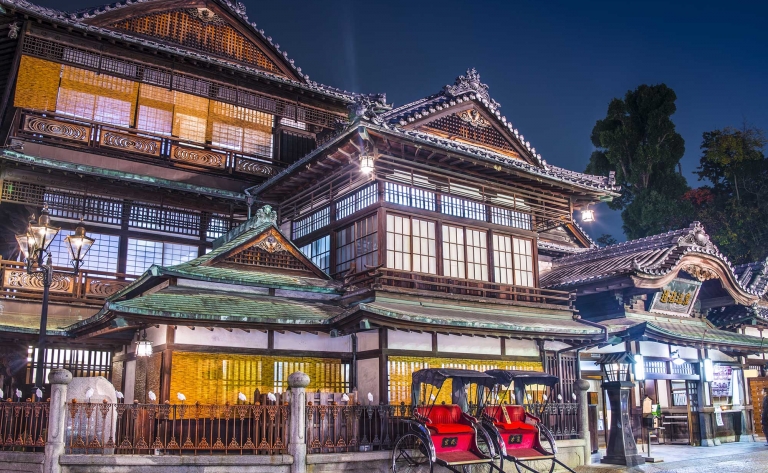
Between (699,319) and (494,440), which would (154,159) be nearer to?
(494,440)

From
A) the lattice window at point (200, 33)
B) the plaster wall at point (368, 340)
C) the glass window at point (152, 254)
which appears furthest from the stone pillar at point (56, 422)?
the lattice window at point (200, 33)

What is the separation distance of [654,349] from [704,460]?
220 inches

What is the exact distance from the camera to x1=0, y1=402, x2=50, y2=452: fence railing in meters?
13.4

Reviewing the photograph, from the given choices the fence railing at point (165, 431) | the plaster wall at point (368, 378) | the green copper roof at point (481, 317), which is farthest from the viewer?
the plaster wall at point (368, 378)

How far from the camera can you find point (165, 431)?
13.1 meters

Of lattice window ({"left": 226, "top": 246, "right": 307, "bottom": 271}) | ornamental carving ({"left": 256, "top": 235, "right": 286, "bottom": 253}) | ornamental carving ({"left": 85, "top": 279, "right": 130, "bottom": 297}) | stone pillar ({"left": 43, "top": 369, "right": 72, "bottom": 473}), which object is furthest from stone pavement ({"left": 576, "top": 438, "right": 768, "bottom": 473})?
ornamental carving ({"left": 85, "top": 279, "right": 130, "bottom": 297})

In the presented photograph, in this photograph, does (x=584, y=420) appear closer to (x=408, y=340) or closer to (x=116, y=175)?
(x=408, y=340)

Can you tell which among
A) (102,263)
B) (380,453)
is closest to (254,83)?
(102,263)

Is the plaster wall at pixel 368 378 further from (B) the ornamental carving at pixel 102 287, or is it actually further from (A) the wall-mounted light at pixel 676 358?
(A) the wall-mounted light at pixel 676 358

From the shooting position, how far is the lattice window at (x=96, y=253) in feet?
69.4

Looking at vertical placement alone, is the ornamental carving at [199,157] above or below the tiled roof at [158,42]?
below

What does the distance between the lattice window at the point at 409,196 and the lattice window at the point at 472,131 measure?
3293 millimetres

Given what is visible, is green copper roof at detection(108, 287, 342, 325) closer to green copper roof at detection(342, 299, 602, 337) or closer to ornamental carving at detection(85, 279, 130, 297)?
green copper roof at detection(342, 299, 602, 337)

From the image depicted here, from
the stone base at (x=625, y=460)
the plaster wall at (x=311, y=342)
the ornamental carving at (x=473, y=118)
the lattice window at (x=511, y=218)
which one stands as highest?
the ornamental carving at (x=473, y=118)
